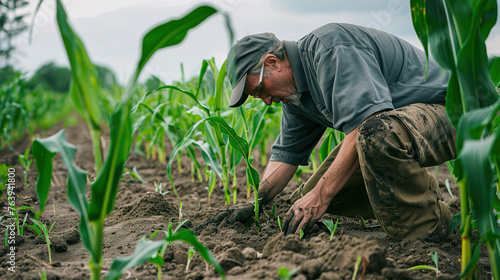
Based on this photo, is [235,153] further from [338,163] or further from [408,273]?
[408,273]

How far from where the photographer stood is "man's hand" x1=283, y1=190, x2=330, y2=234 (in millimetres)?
1906

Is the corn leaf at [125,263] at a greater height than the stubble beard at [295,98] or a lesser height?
lesser

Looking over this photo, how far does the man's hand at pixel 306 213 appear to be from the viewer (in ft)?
6.25

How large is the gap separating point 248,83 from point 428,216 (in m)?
1.05

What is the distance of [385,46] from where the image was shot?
2141 mm

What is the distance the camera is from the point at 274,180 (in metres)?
2.48

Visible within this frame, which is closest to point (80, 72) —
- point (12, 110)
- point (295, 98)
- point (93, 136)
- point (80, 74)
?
point (80, 74)

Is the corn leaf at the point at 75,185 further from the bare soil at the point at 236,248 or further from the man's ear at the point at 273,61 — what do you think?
the man's ear at the point at 273,61

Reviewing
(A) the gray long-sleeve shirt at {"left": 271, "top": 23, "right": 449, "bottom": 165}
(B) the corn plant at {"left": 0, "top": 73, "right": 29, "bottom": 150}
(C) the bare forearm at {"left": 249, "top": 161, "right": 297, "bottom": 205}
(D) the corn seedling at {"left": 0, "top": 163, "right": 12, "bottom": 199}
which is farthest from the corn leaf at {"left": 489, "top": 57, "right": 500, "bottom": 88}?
(B) the corn plant at {"left": 0, "top": 73, "right": 29, "bottom": 150}

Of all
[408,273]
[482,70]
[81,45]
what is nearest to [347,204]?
[408,273]

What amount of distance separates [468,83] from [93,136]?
1093 mm

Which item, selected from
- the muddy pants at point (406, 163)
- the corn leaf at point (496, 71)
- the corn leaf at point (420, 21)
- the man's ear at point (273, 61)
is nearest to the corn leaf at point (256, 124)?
the man's ear at point (273, 61)

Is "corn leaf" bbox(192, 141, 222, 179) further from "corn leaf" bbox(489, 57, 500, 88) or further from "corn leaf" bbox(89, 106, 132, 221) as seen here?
"corn leaf" bbox(489, 57, 500, 88)

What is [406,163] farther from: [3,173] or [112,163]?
[3,173]
